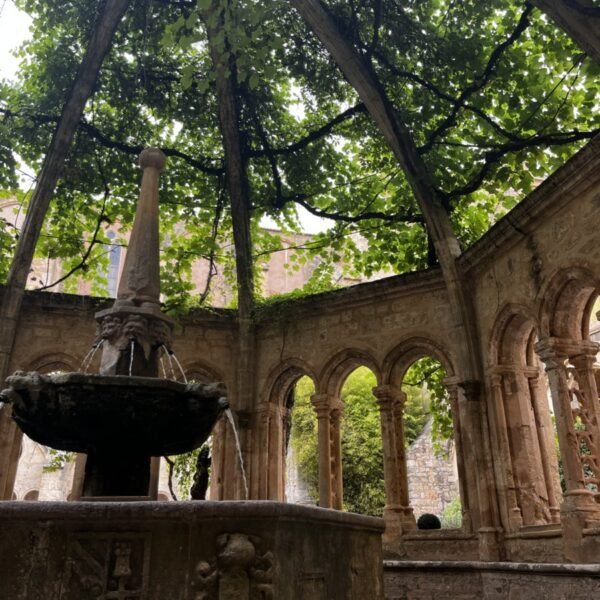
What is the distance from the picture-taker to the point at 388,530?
819cm

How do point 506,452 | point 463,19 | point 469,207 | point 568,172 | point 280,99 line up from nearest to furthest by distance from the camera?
point 568,172 → point 506,452 → point 463,19 → point 469,207 → point 280,99

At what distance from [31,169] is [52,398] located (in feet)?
26.5

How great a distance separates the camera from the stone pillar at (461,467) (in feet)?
25.5

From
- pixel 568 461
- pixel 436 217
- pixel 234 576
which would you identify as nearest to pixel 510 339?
pixel 568 461

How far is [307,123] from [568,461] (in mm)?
7189

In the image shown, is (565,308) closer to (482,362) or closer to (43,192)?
(482,362)

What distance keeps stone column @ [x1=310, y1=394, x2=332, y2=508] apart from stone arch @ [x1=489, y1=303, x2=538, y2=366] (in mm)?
2696

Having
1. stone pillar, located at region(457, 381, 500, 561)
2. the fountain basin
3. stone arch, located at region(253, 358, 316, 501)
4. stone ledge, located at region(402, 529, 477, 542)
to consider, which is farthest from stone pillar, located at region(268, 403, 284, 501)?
the fountain basin

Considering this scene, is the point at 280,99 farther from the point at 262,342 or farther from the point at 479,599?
the point at 479,599

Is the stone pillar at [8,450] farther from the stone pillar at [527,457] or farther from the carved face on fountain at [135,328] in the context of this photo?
the stone pillar at [527,457]

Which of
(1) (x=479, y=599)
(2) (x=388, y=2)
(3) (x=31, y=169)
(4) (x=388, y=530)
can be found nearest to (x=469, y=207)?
(2) (x=388, y=2)

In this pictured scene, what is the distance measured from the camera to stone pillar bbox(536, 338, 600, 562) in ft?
19.8

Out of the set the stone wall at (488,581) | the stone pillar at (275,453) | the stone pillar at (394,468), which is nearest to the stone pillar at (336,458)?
the stone pillar at (394,468)

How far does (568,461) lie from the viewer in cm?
636
